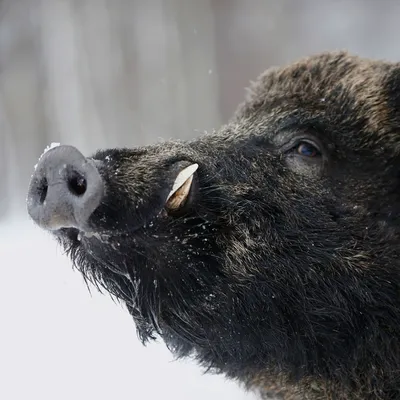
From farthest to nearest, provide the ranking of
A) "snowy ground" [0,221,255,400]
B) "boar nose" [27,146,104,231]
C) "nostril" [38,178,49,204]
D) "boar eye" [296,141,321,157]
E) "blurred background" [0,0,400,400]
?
"blurred background" [0,0,400,400], "snowy ground" [0,221,255,400], "boar eye" [296,141,321,157], "nostril" [38,178,49,204], "boar nose" [27,146,104,231]

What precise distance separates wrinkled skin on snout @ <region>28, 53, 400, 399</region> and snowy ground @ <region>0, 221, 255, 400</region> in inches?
46.4

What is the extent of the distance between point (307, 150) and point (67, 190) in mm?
1145

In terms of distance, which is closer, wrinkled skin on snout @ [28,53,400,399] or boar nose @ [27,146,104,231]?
boar nose @ [27,146,104,231]

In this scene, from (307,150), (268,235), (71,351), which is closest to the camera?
(268,235)

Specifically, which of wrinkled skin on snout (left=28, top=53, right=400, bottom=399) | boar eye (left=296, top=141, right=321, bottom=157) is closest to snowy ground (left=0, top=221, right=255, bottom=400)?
wrinkled skin on snout (left=28, top=53, right=400, bottom=399)

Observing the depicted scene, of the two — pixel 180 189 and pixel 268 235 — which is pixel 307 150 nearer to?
pixel 268 235

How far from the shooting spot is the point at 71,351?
5.01 metres

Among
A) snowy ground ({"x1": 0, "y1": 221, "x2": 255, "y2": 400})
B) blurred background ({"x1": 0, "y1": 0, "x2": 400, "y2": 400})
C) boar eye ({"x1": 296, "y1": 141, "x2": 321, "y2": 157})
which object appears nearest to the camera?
boar eye ({"x1": 296, "y1": 141, "x2": 321, "y2": 157})

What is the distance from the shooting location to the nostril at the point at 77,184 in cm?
227

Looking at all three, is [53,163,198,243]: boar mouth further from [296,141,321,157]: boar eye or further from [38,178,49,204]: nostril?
[296,141,321,157]: boar eye

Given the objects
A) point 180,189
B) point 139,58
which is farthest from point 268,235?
point 139,58

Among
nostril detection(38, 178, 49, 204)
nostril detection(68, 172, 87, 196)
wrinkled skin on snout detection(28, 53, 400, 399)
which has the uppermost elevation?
nostril detection(38, 178, 49, 204)

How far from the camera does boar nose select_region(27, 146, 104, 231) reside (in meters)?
2.25

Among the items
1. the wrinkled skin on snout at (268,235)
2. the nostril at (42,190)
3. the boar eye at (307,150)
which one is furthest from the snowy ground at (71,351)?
the nostril at (42,190)
